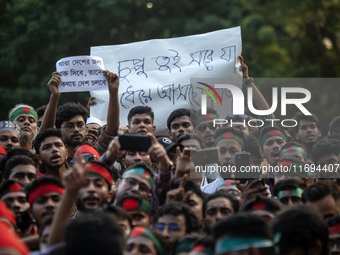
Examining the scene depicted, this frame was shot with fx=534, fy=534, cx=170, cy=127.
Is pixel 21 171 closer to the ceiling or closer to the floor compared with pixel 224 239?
closer to the ceiling

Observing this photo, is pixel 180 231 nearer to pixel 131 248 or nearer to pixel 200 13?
pixel 131 248

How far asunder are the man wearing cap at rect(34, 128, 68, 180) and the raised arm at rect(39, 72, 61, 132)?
1.29 ft

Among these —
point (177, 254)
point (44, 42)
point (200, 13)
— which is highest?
point (200, 13)

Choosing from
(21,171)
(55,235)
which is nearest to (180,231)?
(55,235)

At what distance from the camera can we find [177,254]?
3.65 m

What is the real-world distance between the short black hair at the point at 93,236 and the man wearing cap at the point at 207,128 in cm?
318

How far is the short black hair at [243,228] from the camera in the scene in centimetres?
310

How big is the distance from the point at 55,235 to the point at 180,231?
1.11 metres

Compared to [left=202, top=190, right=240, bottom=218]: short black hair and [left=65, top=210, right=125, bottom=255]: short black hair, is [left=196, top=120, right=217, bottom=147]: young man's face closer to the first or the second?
[left=202, top=190, right=240, bottom=218]: short black hair

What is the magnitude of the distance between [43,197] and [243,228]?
75.2 inches

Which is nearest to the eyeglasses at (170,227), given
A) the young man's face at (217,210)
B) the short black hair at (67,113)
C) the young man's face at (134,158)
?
the young man's face at (217,210)

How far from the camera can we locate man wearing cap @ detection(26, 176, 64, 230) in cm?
427

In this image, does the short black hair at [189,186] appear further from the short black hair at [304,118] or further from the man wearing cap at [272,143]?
the short black hair at [304,118]

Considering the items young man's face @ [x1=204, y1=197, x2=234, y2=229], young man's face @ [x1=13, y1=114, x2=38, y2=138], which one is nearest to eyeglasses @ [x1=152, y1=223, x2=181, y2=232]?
young man's face @ [x1=204, y1=197, x2=234, y2=229]
